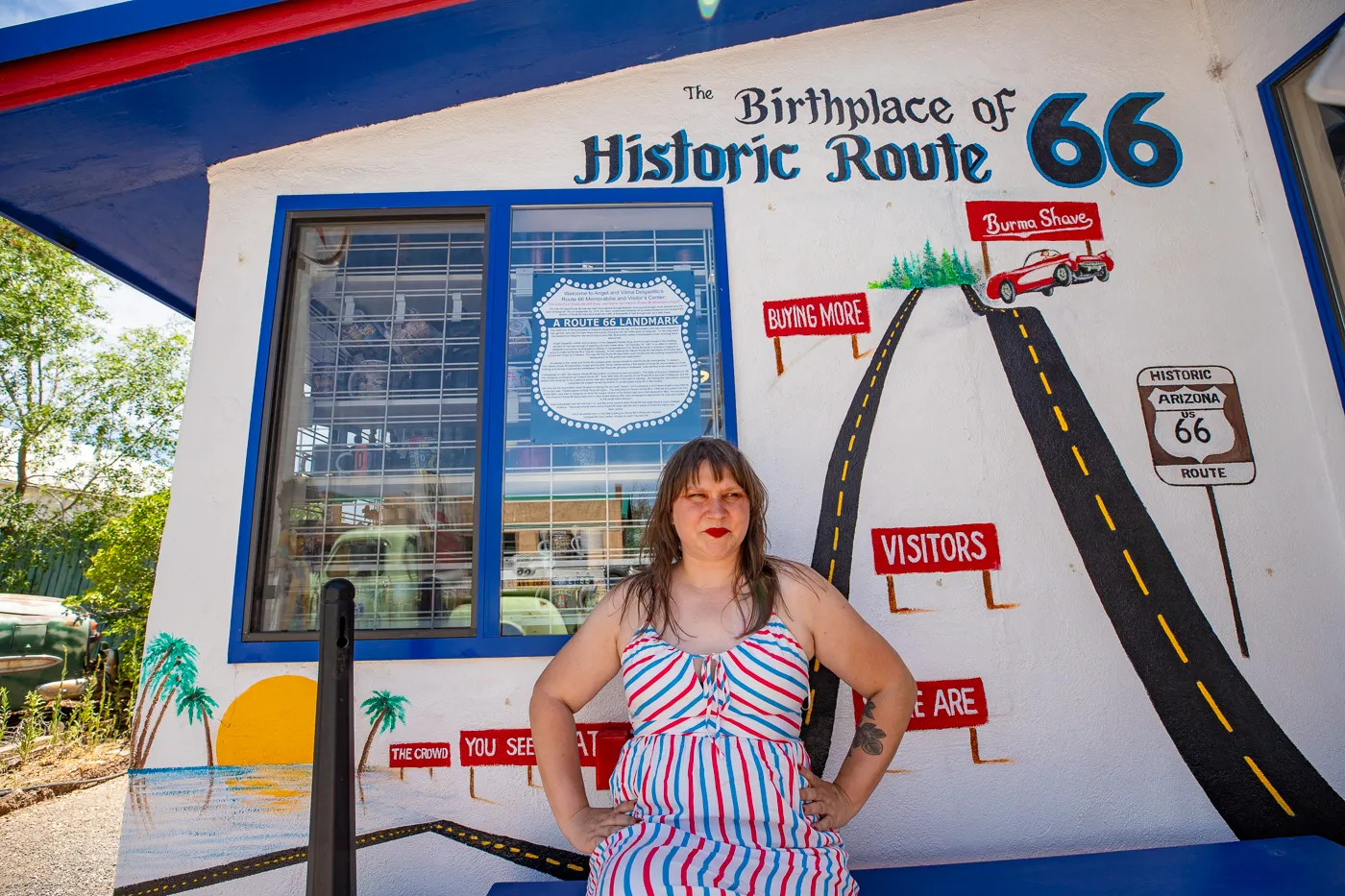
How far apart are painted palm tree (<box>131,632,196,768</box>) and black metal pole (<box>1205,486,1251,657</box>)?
3.46 m

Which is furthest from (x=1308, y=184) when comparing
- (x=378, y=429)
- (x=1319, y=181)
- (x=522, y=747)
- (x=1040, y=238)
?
(x=378, y=429)

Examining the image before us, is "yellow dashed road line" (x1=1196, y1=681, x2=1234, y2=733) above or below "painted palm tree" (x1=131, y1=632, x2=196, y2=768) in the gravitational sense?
below

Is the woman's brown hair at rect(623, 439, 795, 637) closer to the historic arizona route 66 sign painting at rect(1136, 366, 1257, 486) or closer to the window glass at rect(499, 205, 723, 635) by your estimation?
the window glass at rect(499, 205, 723, 635)

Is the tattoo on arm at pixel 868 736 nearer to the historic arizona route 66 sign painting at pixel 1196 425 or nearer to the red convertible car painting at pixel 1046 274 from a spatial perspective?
the historic arizona route 66 sign painting at pixel 1196 425

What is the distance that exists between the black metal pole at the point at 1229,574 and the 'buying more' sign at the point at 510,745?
206cm

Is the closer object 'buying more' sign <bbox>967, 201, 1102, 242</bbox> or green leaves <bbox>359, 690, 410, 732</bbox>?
green leaves <bbox>359, 690, 410, 732</bbox>

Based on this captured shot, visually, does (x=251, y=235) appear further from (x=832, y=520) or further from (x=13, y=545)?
(x=13, y=545)

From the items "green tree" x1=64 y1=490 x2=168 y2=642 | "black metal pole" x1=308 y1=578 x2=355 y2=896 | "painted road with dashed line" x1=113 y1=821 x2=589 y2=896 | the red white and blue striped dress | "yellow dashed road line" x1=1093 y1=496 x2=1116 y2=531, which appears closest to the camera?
the red white and blue striped dress

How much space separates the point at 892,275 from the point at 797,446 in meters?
0.76

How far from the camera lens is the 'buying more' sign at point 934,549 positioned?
7.60ft

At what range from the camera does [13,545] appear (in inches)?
335

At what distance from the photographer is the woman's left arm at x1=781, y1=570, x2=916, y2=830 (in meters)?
1.75

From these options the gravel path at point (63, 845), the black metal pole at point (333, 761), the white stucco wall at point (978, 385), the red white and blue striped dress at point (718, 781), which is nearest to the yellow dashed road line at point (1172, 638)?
the white stucco wall at point (978, 385)

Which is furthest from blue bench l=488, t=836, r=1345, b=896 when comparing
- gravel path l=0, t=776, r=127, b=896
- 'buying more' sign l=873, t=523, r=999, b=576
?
gravel path l=0, t=776, r=127, b=896
